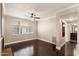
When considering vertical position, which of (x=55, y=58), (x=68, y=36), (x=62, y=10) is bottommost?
(x=55, y=58)

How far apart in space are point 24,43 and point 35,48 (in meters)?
0.24

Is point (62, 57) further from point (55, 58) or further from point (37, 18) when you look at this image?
point (37, 18)

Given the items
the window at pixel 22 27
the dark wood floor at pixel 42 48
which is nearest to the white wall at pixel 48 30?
the dark wood floor at pixel 42 48

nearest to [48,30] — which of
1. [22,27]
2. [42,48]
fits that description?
[42,48]

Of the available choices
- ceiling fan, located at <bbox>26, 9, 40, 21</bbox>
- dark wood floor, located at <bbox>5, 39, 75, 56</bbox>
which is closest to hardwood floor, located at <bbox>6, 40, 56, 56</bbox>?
dark wood floor, located at <bbox>5, 39, 75, 56</bbox>

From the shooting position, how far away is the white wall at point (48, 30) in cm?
192

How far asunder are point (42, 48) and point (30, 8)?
0.83 m

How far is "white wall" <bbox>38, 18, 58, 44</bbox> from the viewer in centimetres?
192

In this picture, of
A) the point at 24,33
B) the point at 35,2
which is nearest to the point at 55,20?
the point at 35,2

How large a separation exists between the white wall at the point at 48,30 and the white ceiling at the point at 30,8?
17cm

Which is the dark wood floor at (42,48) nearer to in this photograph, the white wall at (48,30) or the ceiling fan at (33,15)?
the white wall at (48,30)

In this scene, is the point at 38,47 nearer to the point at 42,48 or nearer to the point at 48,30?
the point at 42,48

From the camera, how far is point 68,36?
1.90 meters

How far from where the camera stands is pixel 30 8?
187 centimetres
